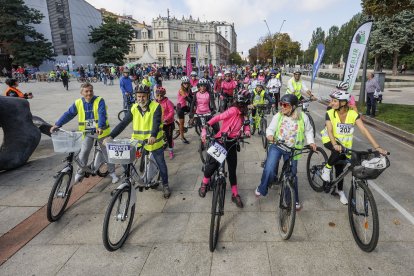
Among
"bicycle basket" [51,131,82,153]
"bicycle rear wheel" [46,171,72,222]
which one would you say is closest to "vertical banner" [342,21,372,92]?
"bicycle basket" [51,131,82,153]

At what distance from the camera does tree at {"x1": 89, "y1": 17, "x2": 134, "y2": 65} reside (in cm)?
5388

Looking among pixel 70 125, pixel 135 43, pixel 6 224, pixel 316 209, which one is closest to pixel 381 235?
pixel 316 209

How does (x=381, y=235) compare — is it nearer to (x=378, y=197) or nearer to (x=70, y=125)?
(x=378, y=197)

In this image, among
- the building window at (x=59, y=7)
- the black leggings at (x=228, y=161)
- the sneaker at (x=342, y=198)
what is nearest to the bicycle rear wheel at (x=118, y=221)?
the black leggings at (x=228, y=161)

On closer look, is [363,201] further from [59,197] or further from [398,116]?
[398,116]

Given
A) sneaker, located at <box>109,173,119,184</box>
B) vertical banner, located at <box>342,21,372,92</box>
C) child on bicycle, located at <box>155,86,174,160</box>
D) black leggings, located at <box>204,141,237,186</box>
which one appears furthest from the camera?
vertical banner, located at <box>342,21,372,92</box>

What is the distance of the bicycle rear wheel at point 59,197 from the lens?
4.15m

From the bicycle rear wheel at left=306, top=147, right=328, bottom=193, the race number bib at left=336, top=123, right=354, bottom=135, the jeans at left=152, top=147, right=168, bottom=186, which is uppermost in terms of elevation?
the race number bib at left=336, top=123, right=354, bottom=135

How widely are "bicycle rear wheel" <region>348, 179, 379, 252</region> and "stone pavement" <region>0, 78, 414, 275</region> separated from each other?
140 millimetres

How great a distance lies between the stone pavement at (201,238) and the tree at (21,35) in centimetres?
4326

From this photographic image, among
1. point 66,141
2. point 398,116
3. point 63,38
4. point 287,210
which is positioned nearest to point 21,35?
point 63,38

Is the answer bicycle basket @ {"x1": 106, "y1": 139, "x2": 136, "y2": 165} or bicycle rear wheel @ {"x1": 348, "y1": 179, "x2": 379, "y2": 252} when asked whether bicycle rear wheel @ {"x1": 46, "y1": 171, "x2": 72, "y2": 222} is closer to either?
bicycle basket @ {"x1": 106, "y1": 139, "x2": 136, "y2": 165}

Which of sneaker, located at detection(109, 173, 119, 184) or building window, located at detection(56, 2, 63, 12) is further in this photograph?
building window, located at detection(56, 2, 63, 12)

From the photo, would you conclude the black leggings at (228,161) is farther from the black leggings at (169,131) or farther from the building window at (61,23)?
the building window at (61,23)
